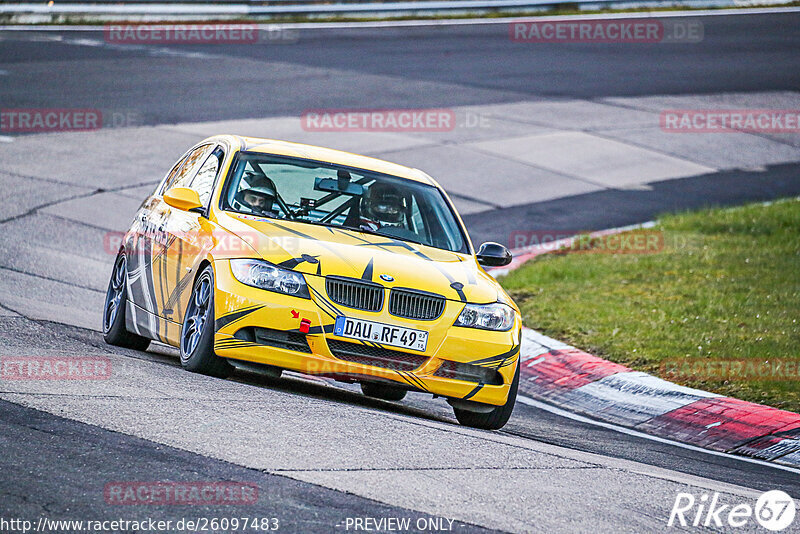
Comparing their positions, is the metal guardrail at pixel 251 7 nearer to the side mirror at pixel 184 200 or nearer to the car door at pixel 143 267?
the car door at pixel 143 267

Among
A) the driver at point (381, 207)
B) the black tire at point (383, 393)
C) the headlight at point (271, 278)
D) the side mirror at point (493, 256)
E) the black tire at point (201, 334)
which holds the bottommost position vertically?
the black tire at point (383, 393)

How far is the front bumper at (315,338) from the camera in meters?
7.50

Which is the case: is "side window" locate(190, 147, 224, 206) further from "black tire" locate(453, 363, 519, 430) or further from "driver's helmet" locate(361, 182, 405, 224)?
"black tire" locate(453, 363, 519, 430)

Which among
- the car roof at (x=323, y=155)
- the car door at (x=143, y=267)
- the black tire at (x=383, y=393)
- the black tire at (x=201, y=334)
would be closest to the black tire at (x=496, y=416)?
the black tire at (x=383, y=393)

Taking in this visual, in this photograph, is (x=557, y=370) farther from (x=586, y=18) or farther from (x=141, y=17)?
(x=586, y=18)

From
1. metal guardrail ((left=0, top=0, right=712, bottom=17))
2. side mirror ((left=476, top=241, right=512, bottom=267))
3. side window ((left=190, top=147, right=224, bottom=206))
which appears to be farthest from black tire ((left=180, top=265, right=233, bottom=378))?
metal guardrail ((left=0, top=0, right=712, bottom=17))

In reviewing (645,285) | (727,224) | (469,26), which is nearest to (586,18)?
(469,26)

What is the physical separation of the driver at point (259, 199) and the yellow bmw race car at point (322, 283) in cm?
1

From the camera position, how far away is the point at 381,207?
29.2 ft

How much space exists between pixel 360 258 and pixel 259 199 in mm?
1177

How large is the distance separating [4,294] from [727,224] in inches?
371

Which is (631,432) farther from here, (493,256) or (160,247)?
(160,247)

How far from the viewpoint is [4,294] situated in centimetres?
1060

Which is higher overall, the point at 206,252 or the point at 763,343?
the point at 206,252
